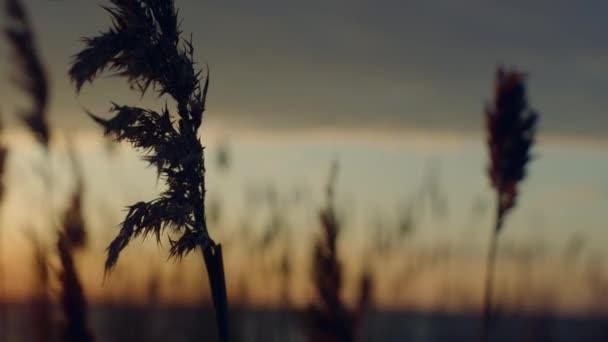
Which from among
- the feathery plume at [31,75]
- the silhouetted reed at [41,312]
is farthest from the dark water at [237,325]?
the feathery plume at [31,75]

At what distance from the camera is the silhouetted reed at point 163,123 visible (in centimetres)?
379

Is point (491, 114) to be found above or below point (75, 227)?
above

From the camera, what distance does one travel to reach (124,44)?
3.85 metres

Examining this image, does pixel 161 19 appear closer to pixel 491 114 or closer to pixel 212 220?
pixel 491 114

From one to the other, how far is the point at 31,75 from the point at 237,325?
13.4 feet

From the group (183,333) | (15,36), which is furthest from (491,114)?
(183,333)

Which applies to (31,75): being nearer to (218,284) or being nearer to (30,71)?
(30,71)

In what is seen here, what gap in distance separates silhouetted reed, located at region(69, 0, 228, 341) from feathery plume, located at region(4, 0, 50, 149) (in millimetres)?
3406

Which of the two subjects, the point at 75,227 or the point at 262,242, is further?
the point at 262,242

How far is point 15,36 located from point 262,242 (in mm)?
4231

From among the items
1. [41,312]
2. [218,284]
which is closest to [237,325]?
[41,312]

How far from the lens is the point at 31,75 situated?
713 centimetres

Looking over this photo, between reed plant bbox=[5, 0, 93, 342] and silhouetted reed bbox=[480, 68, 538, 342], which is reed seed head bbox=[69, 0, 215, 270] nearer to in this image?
reed plant bbox=[5, 0, 93, 342]

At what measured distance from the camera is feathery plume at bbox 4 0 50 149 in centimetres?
707
